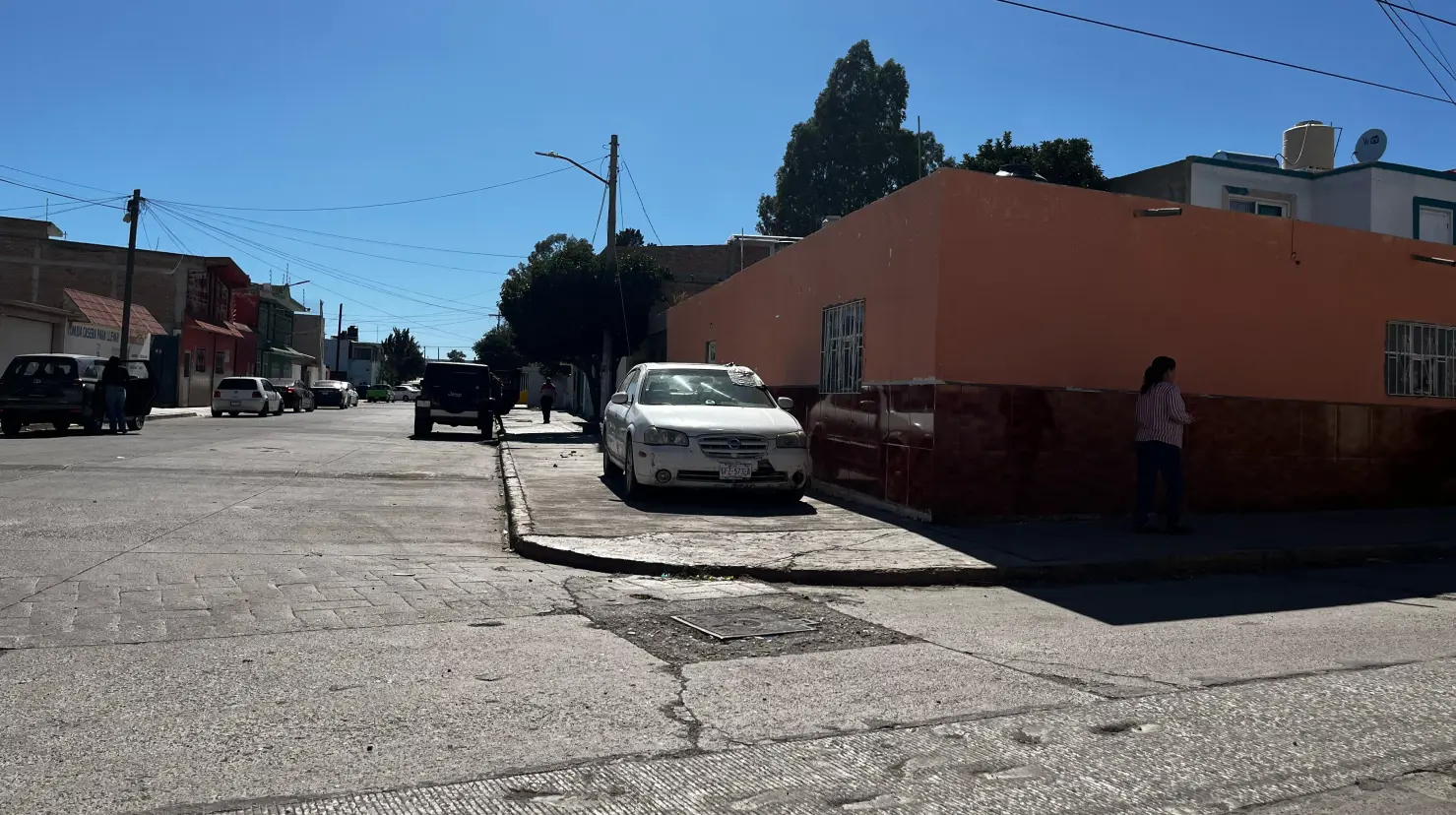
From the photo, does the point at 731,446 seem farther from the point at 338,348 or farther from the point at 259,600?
the point at 338,348

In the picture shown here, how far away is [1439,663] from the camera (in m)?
5.24

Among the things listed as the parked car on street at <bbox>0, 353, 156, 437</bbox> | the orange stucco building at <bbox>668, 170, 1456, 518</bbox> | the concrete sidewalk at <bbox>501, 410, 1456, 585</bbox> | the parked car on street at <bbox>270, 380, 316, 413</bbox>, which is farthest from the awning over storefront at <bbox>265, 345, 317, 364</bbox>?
→ the orange stucco building at <bbox>668, 170, 1456, 518</bbox>

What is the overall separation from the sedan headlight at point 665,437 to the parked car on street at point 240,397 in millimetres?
28604

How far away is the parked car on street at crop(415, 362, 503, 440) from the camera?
974 inches

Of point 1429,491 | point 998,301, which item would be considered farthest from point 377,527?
point 1429,491

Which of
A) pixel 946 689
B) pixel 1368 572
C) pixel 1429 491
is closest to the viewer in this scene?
pixel 946 689

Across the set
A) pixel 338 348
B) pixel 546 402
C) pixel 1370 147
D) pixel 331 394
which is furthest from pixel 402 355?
pixel 1370 147

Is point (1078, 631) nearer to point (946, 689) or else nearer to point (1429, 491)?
point (946, 689)

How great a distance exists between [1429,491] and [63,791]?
551 inches

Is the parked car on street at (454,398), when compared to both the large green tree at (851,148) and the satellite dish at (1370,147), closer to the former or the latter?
the satellite dish at (1370,147)

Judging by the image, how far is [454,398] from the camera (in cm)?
2481

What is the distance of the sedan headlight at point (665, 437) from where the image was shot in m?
11.0

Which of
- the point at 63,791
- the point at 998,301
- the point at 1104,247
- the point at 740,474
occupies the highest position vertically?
the point at 1104,247

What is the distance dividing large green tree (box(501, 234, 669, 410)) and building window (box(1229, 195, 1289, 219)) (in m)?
16.9
